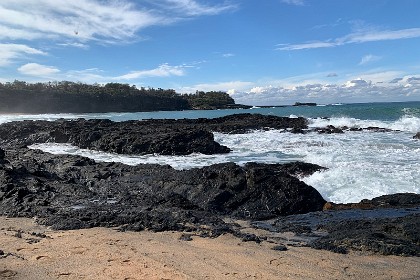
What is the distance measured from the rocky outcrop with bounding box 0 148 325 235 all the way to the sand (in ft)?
2.44

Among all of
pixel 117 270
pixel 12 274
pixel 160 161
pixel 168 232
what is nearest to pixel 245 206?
pixel 168 232

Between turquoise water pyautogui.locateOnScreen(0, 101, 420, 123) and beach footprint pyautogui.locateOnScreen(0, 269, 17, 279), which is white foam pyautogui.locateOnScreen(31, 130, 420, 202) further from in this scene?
turquoise water pyautogui.locateOnScreen(0, 101, 420, 123)

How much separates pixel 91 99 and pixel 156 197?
91.0 metres

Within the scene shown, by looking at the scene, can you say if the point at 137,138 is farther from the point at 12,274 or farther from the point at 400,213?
the point at 12,274

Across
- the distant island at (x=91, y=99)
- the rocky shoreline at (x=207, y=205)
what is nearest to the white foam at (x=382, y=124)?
the rocky shoreline at (x=207, y=205)

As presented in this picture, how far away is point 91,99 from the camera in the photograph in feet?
310

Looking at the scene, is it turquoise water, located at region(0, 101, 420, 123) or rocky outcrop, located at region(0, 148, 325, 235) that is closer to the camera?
rocky outcrop, located at region(0, 148, 325, 235)

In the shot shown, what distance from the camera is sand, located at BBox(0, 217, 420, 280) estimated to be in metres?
4.38

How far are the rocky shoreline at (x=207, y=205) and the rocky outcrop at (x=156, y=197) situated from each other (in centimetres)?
2

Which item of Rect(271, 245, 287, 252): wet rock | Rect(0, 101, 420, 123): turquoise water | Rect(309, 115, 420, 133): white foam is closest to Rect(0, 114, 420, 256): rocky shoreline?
Rect(271, 245, 287, 252): wet rock

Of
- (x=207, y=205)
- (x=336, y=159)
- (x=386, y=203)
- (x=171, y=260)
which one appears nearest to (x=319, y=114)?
(x=336, y=159)

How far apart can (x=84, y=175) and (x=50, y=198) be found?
2.33 metres

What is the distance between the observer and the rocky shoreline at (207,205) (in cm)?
603

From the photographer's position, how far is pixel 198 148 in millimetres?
17984
